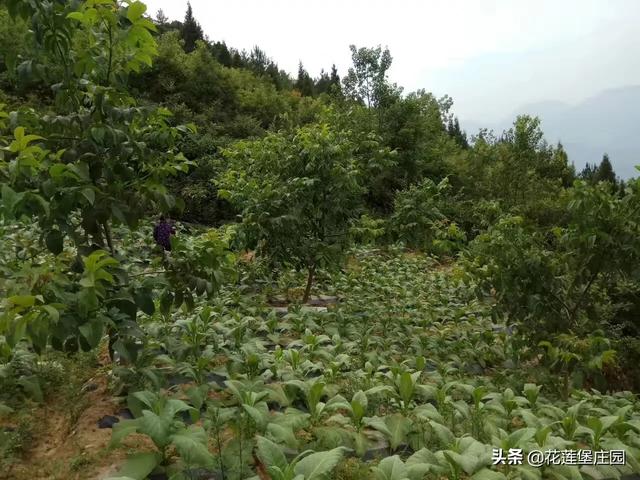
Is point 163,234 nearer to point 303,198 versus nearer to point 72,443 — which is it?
point 72,443

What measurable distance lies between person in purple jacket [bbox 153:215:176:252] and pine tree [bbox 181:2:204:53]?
33664 millimetres

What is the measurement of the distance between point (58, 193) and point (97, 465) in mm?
1343

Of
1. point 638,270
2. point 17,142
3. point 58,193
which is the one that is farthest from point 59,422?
point 638,270

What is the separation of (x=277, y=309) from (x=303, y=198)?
52.3 inches

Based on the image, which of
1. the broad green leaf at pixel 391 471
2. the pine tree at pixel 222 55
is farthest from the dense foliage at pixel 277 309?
the pine tree at pixel 222 55

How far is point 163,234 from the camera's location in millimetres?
2883

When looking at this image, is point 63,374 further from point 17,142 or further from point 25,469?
point 17,142

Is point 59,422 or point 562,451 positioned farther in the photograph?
point 59,422

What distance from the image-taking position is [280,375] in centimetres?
321

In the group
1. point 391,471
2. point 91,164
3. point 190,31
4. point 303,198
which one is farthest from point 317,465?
point 190,31

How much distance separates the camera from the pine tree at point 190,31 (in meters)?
34.1

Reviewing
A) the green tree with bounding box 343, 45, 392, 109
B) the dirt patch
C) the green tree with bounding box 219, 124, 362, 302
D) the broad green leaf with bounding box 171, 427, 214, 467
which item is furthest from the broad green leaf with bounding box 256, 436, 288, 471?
the green tree with bounding box 343, 45, 392, 109

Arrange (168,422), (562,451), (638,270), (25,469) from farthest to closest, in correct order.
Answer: (638,270) < (562,451) < (25,469) < (168,422)

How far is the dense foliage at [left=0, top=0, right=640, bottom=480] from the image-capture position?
218 centimetres
